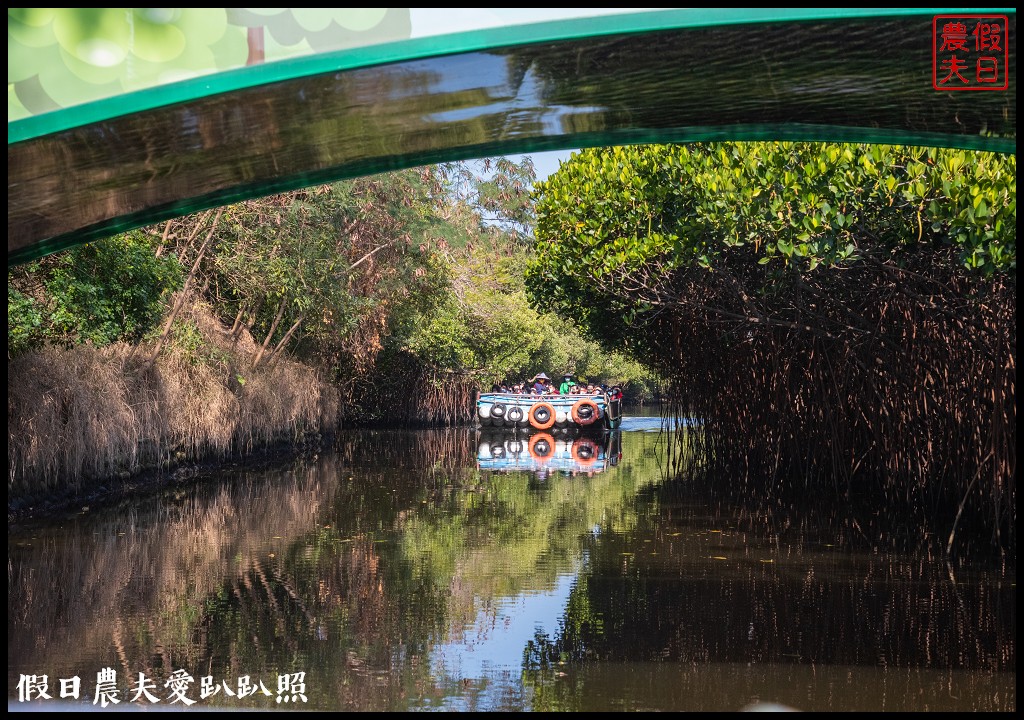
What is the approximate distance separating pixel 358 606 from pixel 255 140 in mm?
2963

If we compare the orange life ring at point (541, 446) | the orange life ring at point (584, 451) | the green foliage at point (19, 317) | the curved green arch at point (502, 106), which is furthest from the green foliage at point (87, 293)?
the orange life ring at point (541, 446)

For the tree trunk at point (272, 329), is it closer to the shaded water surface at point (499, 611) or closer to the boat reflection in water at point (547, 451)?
the boat reflection in water at point (547, 451)

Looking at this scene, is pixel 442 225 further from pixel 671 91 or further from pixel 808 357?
pixel 671 91

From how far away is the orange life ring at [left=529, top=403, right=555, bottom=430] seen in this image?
85.3 feet

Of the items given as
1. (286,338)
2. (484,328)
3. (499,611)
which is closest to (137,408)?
(286,338)

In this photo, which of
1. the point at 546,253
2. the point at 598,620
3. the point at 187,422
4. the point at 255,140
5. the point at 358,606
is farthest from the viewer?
the point at 546,253

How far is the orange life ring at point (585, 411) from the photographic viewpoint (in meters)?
25.6

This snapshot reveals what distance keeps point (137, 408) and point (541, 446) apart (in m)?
9.81

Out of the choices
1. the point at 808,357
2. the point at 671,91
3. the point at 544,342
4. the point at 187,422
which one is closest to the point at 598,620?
the point at 671,91

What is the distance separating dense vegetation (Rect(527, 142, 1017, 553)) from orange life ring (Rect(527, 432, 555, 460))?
3163mm

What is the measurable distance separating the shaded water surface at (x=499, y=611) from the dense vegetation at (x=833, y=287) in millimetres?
1288

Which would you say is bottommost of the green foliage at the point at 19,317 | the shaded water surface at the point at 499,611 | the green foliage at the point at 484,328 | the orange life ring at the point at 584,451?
the shaded water surface at the point at 499,611

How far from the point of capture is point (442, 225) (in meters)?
21.4

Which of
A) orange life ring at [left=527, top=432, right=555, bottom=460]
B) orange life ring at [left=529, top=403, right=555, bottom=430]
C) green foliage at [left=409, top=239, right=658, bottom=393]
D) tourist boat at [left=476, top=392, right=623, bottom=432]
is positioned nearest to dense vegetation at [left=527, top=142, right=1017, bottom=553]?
orange life ring at [left=527, top=432, right=555, bottom=460]
